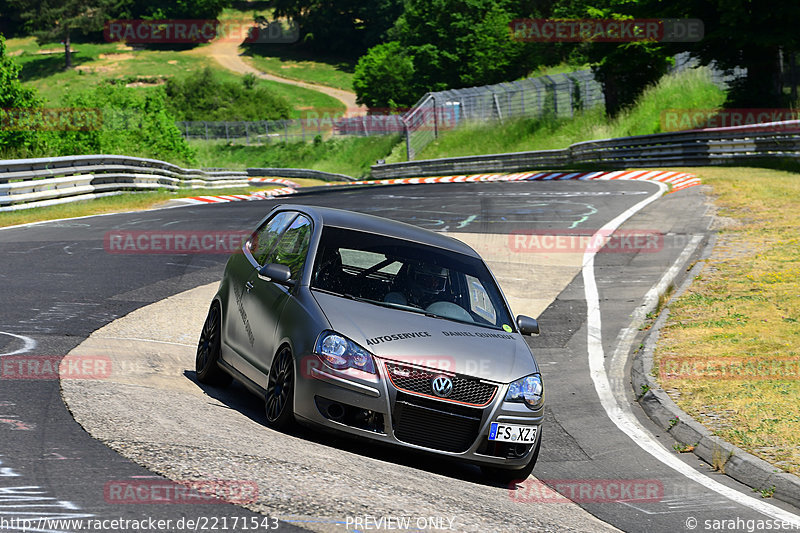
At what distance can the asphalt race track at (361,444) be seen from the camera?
520cm

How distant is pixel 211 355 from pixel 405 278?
6.40 ft

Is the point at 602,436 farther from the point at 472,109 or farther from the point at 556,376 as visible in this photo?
the point at 472,109

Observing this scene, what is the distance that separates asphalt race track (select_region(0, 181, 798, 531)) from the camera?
5.20 meters

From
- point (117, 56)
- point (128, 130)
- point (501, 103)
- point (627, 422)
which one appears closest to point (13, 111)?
point (128, 130)

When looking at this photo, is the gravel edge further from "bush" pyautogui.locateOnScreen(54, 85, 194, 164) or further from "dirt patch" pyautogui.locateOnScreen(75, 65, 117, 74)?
"dirt patch" pyautogui.locateOnScreen(75, 65, 117, 74)

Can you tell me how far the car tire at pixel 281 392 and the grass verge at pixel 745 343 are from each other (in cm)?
383

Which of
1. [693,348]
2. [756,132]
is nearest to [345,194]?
[756,132]

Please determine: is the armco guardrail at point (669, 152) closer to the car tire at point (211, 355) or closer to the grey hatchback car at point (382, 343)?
the grey hatchback car at point (382, 343)

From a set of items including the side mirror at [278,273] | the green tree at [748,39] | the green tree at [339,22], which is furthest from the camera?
the green tree at [339,22]

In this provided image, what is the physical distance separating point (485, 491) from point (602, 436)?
2.50 meters

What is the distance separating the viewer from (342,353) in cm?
660

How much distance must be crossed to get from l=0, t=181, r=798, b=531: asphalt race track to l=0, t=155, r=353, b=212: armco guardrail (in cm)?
215

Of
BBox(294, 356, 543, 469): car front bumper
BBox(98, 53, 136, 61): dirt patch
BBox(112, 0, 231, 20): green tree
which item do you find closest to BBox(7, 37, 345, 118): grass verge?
BBox(98, 53, 136, 61): dirt patch

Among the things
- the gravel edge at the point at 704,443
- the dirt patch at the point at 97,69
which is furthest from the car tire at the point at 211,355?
the dirt patch at the point at 97,69
